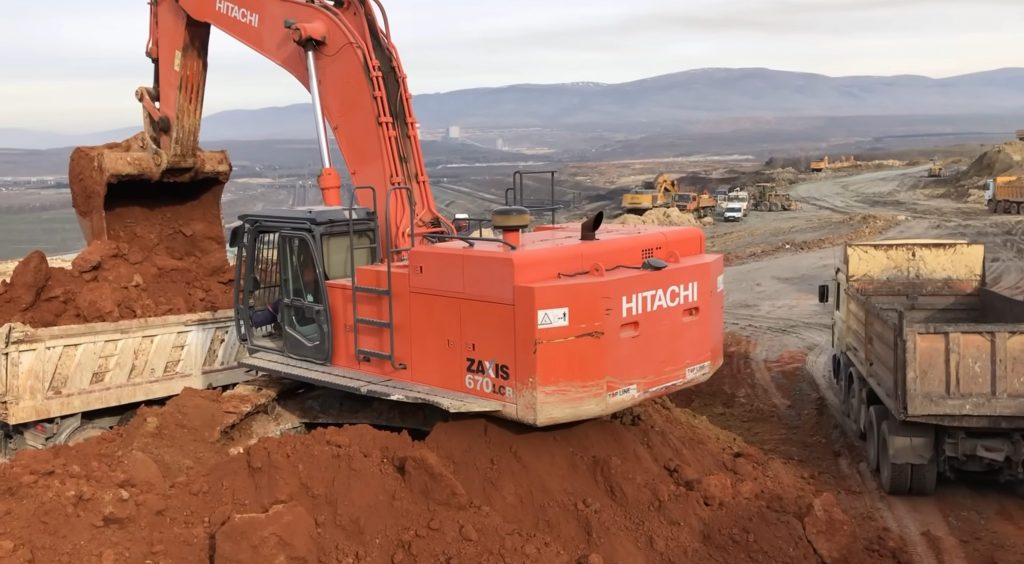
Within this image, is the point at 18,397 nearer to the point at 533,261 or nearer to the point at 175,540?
the point at 175,540

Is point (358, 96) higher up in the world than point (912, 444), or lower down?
higher up

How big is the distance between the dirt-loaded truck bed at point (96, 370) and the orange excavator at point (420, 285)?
54.2 inches

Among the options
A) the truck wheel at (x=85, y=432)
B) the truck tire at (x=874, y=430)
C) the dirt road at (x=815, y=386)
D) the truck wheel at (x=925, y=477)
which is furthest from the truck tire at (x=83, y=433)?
the truck wheel at (x=925, y=477)

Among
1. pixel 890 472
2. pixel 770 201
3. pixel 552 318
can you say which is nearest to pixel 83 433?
pixel 552 318

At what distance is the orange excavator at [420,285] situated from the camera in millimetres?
6602

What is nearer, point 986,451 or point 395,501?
point 395,501

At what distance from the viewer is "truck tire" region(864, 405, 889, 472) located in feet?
31.6

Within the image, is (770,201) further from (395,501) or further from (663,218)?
(395,501)

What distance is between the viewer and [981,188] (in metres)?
48.4

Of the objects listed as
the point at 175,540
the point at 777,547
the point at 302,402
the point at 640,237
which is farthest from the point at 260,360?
the point at 777,547

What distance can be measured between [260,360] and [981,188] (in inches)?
1961

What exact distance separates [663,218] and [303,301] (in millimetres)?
34391

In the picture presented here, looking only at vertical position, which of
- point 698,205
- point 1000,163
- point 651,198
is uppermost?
point 1000,163

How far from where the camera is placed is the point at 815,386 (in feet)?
45.3
